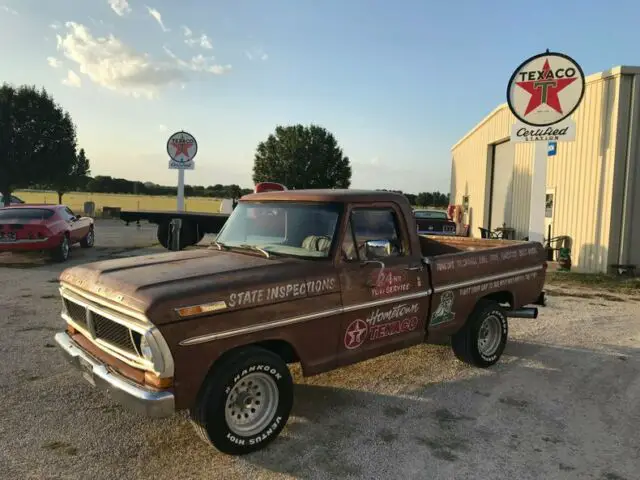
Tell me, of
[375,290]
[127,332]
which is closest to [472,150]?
[375,290]

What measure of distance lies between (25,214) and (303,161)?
47233 millimetres

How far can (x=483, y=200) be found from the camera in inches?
834

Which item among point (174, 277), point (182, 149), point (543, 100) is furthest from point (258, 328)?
point (182, 149)

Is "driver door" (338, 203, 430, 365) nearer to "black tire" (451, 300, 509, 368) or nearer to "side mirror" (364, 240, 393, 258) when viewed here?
"side mirror" (364, 240, 393, 258)

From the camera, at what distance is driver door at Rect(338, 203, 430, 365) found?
13.3 feet

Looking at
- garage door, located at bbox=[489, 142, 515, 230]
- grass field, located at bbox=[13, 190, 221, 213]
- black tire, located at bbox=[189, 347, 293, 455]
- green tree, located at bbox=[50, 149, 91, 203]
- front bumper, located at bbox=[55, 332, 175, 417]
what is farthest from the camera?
grass field, located at bbox=[13, 190, 221, 213]

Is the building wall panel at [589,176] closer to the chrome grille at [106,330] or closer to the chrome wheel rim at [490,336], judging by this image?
the chrome wheel rim at [490,336]

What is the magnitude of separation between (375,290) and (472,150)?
70.8 ft

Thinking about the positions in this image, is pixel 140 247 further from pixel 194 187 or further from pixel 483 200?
pixel 194 187

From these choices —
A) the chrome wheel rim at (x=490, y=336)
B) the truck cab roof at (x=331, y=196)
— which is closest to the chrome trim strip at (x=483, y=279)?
the chrome wheel rim at (x=490, y=336)

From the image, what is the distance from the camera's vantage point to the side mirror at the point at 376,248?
4.17 meters

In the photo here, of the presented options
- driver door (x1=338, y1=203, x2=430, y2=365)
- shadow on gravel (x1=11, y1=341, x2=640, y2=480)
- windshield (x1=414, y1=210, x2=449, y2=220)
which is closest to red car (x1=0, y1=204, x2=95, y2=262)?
shadow on gravel (x1=11, y1=341, x2=640, y2=480)

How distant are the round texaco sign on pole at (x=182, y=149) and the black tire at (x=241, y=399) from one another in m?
12.4

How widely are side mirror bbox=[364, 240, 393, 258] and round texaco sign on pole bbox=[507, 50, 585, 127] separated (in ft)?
27.3
